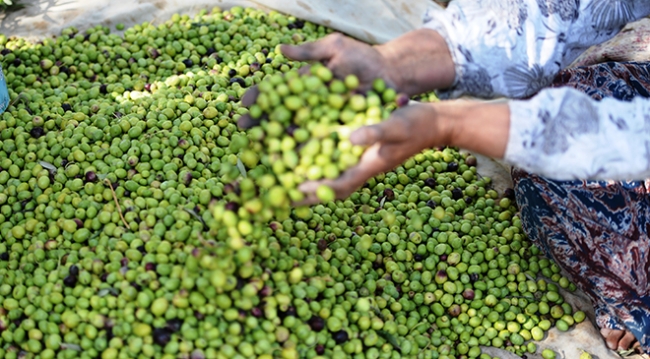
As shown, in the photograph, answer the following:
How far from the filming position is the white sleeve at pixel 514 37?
2.64 meters

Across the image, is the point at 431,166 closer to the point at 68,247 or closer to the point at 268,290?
the point at 268,290

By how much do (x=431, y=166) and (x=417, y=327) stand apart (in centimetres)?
120

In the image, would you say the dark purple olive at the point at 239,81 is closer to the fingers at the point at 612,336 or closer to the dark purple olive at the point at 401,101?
the dark purple olive at the point at 401,101

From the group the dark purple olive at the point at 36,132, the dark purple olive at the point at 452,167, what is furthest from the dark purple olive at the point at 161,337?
the dark purple olive at the point at 452,167

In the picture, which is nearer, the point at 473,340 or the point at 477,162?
the point at 473,340

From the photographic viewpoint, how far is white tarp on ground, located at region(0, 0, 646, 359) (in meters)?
4.53

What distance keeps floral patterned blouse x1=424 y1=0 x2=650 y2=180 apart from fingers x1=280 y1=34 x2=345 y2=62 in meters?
0.52

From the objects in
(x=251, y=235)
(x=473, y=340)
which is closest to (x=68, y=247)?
(x=251, y=235)

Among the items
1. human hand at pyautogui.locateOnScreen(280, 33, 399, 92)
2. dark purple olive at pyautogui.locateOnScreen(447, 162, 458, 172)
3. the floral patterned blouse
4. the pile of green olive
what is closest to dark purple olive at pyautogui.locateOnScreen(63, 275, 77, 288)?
the pile of green olive

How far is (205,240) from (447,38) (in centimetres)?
125

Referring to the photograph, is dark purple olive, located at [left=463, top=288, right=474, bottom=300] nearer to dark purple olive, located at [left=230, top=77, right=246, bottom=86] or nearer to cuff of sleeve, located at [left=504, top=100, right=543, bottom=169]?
cuff of sleeve, located at [left=504, top=100, right=543, bottom=169]

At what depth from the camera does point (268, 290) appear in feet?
8.23

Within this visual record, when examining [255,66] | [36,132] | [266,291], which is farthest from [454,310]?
[36,132]

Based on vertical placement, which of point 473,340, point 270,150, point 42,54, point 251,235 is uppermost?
point 270,150
